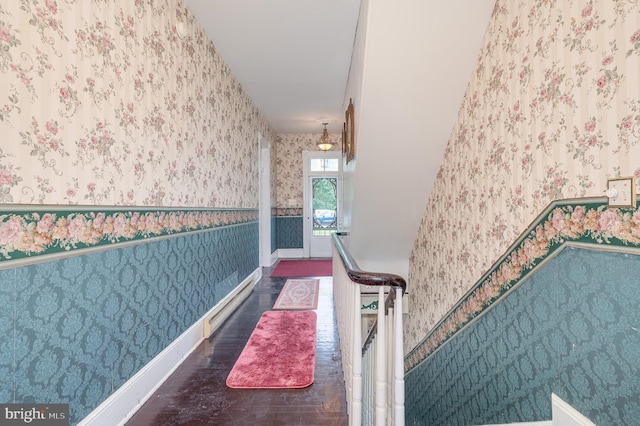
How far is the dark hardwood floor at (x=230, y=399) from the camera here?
5.86ft

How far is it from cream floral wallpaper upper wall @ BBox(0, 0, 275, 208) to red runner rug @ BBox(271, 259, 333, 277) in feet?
9.41

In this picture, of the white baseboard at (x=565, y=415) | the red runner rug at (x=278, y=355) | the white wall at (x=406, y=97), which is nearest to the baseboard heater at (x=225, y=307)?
the red runner rug at (x=278, y=355)

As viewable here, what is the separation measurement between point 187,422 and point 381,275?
52.6 inches

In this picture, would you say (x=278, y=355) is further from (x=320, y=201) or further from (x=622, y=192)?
(x=320, y=201)

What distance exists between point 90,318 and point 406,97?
2.27 metres

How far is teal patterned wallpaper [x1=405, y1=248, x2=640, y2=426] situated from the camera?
3.35 ft

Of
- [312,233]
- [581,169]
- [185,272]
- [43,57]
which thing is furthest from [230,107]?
[312,233]

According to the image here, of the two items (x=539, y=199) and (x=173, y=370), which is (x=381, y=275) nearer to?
(x=539, y=199)

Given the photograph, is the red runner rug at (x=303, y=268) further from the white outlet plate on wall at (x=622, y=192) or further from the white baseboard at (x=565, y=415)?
the white outlet plate on wall at (x=622, y=192)

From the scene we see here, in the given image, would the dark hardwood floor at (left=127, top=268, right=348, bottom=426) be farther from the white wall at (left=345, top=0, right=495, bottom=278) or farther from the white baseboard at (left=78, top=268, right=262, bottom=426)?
the white wall at (left=345, top=0, right=495, bottom=278)

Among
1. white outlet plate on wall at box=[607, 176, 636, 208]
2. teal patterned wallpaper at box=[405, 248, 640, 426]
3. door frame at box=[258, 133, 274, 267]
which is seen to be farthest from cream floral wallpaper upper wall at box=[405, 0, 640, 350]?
door frame at box=[258, 133, 274, 267]

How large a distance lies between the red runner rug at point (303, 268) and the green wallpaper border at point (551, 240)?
11.8ft

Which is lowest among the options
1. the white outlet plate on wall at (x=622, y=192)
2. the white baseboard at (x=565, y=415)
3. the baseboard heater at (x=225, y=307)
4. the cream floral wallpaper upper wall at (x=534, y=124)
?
the baseboard heater at (x=225, y=307)

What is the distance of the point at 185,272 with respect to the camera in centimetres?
256
